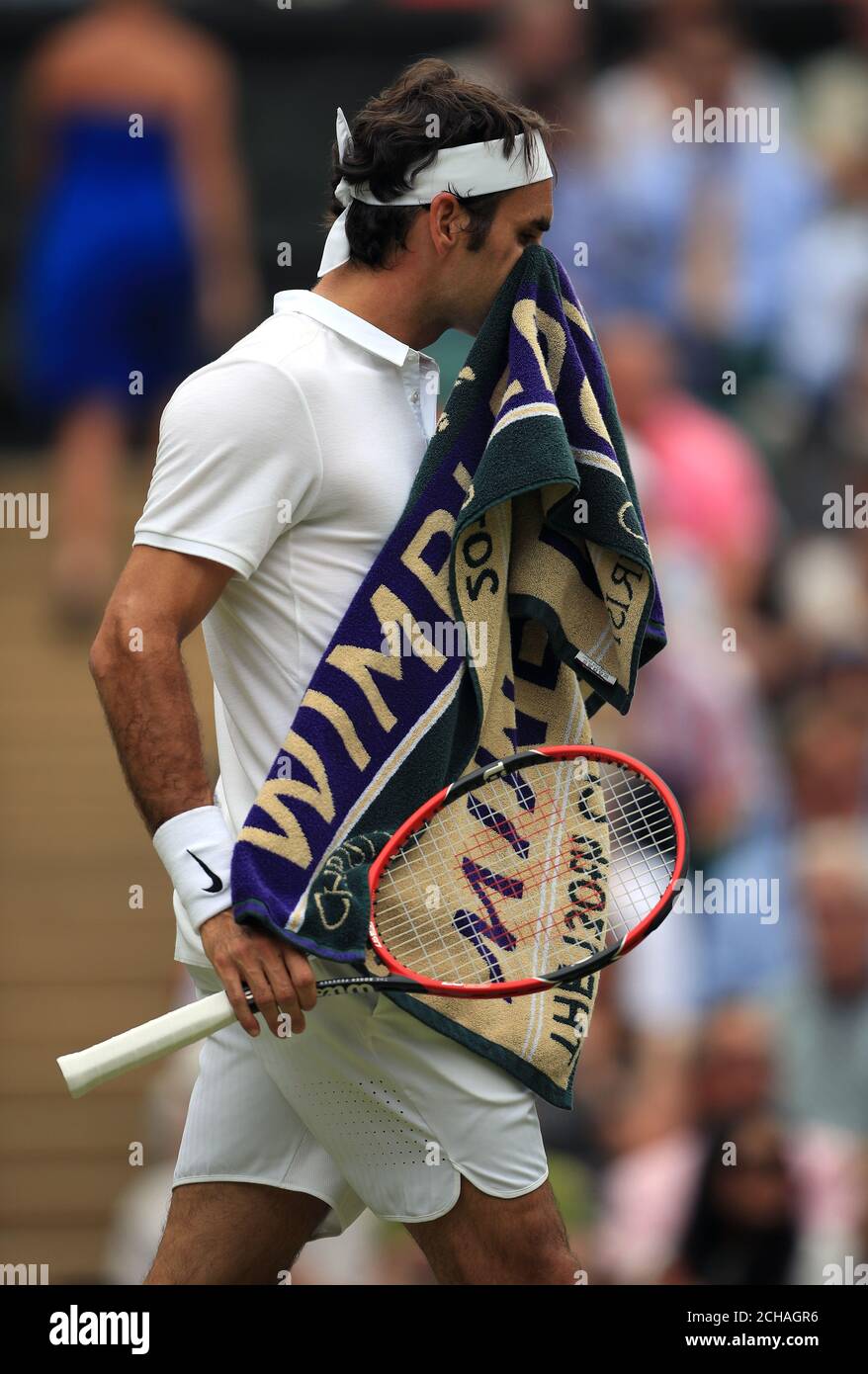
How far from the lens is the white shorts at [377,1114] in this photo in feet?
7.48

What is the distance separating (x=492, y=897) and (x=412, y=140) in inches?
34.6

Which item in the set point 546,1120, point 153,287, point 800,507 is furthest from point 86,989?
point 800,507

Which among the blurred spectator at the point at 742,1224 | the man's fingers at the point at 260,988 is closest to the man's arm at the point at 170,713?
the man's fingers at the point at 260,988

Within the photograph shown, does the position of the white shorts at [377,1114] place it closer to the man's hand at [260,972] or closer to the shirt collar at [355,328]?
the man's hand at [260,972]

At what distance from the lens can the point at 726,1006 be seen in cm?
456

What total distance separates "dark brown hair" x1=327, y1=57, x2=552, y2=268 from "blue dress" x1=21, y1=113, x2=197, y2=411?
2.97m

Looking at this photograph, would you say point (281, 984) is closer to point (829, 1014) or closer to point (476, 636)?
point (476, 636)

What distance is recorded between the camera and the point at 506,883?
2330 millimetres

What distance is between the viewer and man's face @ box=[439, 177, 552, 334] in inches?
94.0

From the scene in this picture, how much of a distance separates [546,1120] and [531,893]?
225 cm

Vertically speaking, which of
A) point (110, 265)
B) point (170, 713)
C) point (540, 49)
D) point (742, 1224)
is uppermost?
point (540, 49)

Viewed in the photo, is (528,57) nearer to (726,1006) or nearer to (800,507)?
(800,507)
